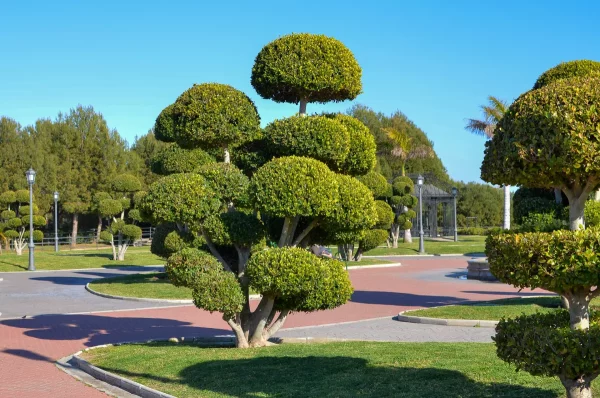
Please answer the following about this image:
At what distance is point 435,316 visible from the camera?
15.0 m

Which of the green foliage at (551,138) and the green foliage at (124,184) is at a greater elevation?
the green foliage at (124,184)

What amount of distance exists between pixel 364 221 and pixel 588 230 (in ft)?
14.9

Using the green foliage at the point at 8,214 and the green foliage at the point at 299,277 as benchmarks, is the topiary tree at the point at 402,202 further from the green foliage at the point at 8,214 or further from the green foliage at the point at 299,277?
the green foliage at the point at 299,277

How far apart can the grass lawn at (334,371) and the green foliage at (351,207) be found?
1.77m

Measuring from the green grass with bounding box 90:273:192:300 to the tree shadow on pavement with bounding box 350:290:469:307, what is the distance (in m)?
4.94

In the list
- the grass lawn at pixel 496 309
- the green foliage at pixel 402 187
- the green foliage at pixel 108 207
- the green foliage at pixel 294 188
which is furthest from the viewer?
the green foliage at pixel 402 187

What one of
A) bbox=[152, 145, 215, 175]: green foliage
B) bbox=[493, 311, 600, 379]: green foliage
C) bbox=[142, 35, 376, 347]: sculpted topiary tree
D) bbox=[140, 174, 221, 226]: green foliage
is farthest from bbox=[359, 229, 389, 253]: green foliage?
bbox=[493, 311, 600, 379]: green foliage

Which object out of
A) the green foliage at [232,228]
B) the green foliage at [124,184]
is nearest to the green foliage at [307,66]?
the green foliage at [232,228]

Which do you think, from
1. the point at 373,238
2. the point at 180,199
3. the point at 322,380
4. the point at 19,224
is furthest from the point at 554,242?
the point at 19,224

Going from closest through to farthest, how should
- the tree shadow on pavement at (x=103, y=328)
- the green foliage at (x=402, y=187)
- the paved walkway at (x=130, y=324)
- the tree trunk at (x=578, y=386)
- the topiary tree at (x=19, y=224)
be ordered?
the tree trunk at (x=578, y=386) → the paved walkway at (x=130, y=324) → the tree shadow on pavement at (x=103, y=328) → the topiary tree at (x=19, y=224) → the green foliage at (x=402, y=187)

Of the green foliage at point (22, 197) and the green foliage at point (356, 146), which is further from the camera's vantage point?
the green foliage at point (22, 197)

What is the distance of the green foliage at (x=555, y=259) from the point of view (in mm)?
5480

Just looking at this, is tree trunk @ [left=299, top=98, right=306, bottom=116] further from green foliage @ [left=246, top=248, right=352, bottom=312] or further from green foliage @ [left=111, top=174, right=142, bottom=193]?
green foliage @ [left=111, top=174, right=142, bottom=193]

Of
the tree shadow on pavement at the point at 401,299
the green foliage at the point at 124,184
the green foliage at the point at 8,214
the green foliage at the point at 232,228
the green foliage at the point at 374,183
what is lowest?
the tree shadow on pavement at the point at 401,299
